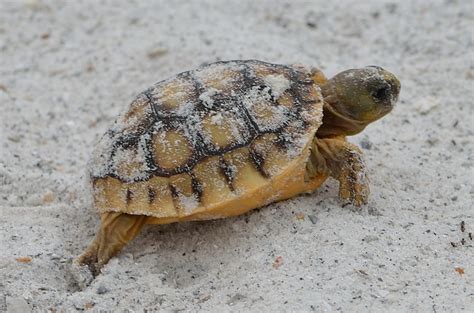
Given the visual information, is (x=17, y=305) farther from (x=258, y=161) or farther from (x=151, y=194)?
(x=258, y=161)

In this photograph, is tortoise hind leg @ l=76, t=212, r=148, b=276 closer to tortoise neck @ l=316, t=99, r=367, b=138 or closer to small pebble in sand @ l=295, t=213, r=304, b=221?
small pebble in sand @ l=295, t=213, r=304, b=221

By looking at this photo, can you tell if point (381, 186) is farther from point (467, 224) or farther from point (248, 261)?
point (248, 261)

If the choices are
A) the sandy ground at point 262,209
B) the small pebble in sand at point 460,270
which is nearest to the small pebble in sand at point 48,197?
the sandy ground at point 262,209

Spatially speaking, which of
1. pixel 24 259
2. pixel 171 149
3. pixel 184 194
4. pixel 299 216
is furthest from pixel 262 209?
pixel 24 259

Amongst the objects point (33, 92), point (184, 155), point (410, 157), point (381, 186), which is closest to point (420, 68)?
point (410, 157)

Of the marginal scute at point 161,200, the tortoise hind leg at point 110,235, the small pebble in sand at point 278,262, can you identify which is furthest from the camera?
the tortoise hind leg at point 110,235

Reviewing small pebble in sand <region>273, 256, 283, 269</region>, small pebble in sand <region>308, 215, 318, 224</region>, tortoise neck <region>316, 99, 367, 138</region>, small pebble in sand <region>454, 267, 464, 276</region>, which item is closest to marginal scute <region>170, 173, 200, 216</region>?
small pebble in sand <region>273, 256, 283, 269</region>

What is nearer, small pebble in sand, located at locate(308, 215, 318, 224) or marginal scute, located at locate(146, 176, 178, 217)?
marginal scute, located at locate(146, 176, 178, 217)

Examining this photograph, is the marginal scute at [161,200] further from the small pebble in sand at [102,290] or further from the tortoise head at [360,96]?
the tortoise head at [360,96]
